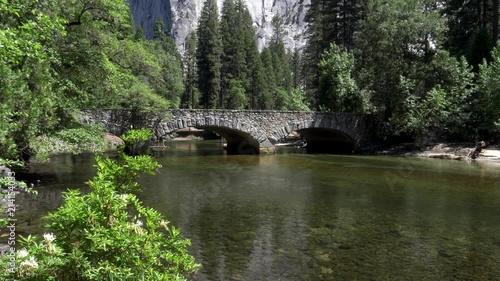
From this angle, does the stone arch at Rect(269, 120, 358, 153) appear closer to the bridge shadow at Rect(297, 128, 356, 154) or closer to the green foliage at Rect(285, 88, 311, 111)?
the bridge shadow at Rect(297, 128, 356, 154)

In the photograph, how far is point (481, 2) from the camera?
34.5 meters

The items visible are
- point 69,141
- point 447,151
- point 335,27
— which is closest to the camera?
point 69,141

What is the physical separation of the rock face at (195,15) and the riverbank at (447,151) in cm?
7297

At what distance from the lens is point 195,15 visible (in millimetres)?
100938

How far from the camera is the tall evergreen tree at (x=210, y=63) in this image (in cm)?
4838

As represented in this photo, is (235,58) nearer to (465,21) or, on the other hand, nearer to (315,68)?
(315,68)

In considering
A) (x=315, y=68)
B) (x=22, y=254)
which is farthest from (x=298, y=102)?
(x=22, y=254)

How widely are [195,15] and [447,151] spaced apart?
284 ft

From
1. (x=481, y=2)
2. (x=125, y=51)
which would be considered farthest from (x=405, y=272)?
(x=481, y=2)

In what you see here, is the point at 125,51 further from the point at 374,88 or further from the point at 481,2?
the point at 481,2

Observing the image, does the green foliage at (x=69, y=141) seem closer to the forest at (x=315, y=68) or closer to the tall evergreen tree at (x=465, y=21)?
the forest at (x=315, y=68)

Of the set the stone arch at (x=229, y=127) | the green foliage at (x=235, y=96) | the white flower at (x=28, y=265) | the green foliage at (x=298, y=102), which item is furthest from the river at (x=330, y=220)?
the green foliage at (x=235, y=96)

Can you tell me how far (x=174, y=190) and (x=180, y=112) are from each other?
42.8 ft

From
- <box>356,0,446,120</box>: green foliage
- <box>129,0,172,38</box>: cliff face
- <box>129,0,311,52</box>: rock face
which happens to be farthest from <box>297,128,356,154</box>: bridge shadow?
<box>129,0,172,38</box>: cliff face
